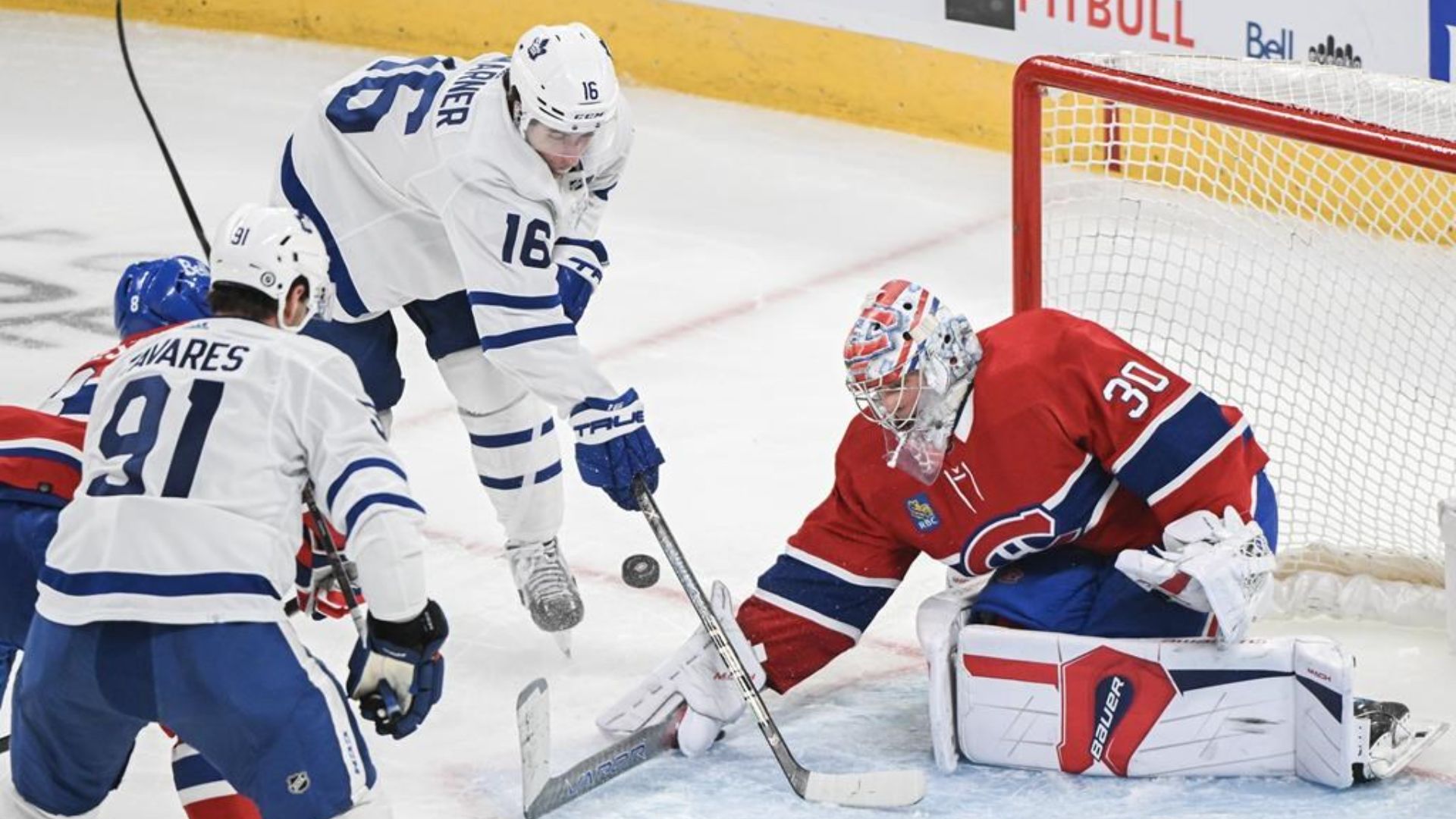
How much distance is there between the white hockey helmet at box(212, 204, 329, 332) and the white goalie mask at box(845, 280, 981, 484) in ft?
2.47

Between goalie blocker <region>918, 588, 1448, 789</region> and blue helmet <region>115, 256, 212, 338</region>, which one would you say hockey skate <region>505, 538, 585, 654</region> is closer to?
goalie blocker <region>918, 588, 1448, 789</region>

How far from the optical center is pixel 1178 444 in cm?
317

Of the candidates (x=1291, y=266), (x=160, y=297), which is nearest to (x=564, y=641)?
(x=160, y=297)

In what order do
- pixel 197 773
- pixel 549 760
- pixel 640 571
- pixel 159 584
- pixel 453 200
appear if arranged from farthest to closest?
1. pixel 640 571
2. pixel 453 200
3. pixel 549 760
4. pixel 197 773
5. pixel 159 584

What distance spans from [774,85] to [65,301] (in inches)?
77.7

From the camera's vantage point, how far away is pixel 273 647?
2.68 m

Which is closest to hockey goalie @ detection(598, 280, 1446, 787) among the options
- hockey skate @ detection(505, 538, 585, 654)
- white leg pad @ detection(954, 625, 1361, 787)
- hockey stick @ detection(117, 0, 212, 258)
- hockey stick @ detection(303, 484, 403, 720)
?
white leg pad @ detection(954, 625, 1361, 787)

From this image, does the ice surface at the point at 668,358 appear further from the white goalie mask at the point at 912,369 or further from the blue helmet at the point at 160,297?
the blue helmet at the point at 160,297

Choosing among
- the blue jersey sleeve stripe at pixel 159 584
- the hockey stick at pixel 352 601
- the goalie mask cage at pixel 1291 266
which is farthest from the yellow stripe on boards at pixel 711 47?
the blue jersey sleeve stripe at pixel 159 584

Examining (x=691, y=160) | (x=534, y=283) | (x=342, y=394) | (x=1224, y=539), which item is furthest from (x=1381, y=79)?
(x=691, y=160)

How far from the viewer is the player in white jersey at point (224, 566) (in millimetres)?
2654

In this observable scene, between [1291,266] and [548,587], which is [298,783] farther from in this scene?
[1291,266]

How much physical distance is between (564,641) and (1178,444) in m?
1.11

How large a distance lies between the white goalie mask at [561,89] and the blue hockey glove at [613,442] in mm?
360
